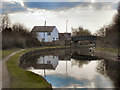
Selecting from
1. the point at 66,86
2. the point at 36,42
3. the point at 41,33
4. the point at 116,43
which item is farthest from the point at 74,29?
the point at 66,86

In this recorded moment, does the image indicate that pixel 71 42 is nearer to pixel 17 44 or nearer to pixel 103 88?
pixel 17 44

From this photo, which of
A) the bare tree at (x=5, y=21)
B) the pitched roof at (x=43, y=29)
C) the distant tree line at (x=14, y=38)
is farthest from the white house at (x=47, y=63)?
the pitched roof at (x=43, y=29)

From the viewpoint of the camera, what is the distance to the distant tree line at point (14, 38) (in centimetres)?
3409

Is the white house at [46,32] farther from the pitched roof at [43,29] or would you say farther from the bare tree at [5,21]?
the bare tree at [5,21]

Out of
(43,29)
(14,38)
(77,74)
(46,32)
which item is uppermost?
(43,29)

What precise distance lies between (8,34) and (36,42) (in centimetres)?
1323

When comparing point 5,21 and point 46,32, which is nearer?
point 5,21

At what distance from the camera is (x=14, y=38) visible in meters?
36.9

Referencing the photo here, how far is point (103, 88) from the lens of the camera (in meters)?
11.3

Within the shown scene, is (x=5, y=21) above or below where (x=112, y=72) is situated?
above

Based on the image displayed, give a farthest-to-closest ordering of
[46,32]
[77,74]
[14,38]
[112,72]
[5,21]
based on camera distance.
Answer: [46,32] → [5,21] → [14,38] → [112,72] → [77,74]

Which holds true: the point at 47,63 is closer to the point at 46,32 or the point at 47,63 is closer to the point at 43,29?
the point at 46,32

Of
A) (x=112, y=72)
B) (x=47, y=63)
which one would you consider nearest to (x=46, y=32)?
(x=47, y=63)

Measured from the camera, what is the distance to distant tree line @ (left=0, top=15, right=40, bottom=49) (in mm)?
34094
